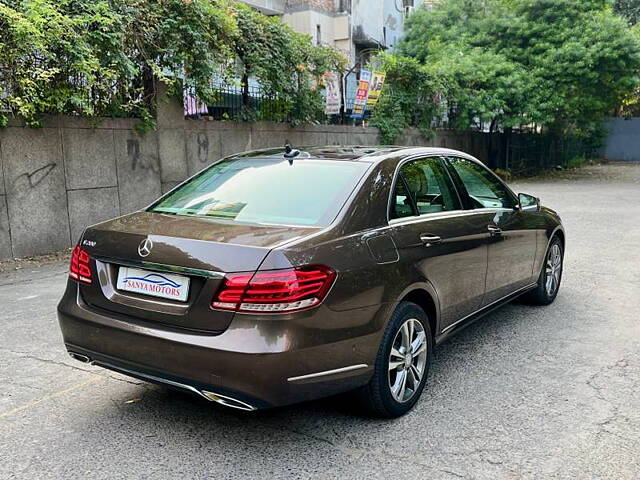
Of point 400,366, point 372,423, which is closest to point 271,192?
point 400,366

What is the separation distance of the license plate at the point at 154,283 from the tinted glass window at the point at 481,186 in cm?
247

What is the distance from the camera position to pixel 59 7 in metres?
7.75

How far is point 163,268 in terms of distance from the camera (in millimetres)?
3141

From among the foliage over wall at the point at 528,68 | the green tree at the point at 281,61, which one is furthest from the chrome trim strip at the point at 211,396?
the foliage over wall at the point at 528,68

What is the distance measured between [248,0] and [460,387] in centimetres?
1903

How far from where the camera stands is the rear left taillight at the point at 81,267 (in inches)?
137

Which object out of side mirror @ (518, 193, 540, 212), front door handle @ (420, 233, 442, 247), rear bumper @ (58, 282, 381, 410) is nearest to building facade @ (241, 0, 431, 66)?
side mirror @ (518, 193, 540, 212)

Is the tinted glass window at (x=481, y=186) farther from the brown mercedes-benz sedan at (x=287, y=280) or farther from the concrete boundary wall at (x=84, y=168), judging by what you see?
the concrete boundary wall at (x=84, y=168)

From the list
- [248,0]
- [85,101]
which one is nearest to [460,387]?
[85,101]

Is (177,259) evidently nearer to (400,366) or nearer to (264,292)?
(264,292)

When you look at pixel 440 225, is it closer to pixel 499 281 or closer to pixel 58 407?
pixel 499 281

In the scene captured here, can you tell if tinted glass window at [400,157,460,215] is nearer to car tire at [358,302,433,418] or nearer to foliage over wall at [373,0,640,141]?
car tire at [358,302,433,418]

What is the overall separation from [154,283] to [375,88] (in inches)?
510

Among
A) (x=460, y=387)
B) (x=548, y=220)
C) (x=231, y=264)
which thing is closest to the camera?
(x=231, y=264)
